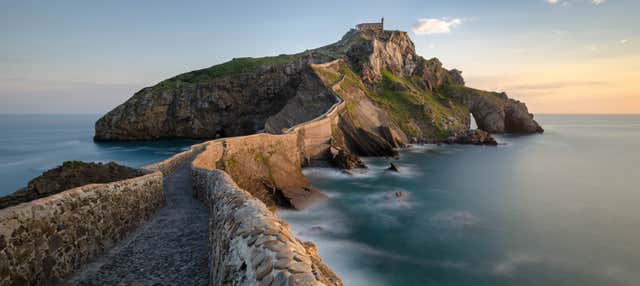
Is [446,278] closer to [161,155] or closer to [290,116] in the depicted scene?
[290,116]

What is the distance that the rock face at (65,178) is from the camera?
339 inches

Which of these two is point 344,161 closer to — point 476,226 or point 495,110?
point 476,226

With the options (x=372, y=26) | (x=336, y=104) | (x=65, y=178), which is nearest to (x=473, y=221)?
(x=65, y=178)

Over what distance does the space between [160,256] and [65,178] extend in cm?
459

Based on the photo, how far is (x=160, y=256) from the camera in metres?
7.85

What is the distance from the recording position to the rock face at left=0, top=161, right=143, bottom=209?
28.2 ft

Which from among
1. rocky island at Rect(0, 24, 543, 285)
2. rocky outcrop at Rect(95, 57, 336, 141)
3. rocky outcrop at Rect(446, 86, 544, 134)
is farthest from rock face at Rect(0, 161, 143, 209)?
rocky outcrop at Rect(446, 86, 544, 134)

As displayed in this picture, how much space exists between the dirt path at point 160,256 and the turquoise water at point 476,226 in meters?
8.83

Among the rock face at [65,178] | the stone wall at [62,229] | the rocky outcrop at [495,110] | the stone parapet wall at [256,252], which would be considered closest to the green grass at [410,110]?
the rocky outcrop at [495,110]

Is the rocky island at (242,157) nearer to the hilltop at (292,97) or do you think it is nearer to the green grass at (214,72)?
the hilltop at (292,97)

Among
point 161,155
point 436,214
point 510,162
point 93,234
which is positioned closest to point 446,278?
point 436,214

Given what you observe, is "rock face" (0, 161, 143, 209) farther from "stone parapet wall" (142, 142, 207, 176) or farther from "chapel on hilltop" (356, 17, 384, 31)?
"chapel on hilltop" (356, 17, 384, 31)

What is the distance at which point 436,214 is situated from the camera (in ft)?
79.1

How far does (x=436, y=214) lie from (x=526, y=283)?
359 inches
